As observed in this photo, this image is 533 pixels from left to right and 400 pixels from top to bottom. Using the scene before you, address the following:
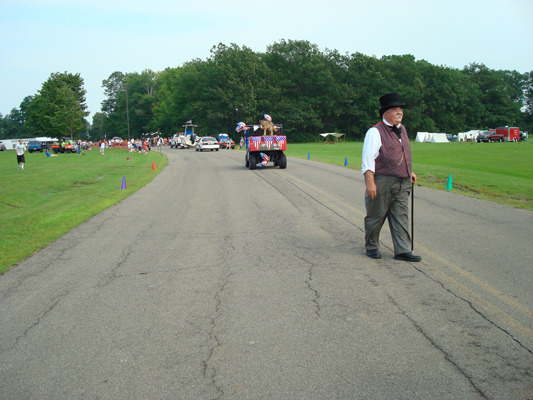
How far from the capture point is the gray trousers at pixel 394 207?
623 cm

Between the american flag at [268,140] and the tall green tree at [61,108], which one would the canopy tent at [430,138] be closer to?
the tall green tree at [61,108]

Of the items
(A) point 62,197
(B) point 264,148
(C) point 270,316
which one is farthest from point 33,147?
(C) point 270,316

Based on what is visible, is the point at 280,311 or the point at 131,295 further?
the point at 131,295

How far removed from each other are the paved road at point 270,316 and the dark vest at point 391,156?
49.8 inches

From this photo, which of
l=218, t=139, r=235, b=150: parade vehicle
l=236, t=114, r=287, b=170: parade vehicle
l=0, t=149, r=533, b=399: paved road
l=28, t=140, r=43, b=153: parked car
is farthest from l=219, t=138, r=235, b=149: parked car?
l=0, t=149, r=533, b=399: paved road

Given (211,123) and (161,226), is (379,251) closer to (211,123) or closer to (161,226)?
(161,226)

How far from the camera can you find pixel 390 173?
6188mm

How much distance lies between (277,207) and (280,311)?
7025 mm

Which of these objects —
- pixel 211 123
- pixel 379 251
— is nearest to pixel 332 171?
pixel 379 251

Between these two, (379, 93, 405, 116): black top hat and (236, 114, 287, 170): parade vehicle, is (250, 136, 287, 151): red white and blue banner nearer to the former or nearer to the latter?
(236, 114, 287, 170): parade vehicle

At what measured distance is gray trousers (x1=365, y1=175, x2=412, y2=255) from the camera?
245 inches

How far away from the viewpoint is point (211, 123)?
3302 inches

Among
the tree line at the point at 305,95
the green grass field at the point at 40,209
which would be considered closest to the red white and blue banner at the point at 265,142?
the green grass field at the point at 40,209

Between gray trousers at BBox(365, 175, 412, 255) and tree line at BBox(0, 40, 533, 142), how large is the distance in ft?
236
